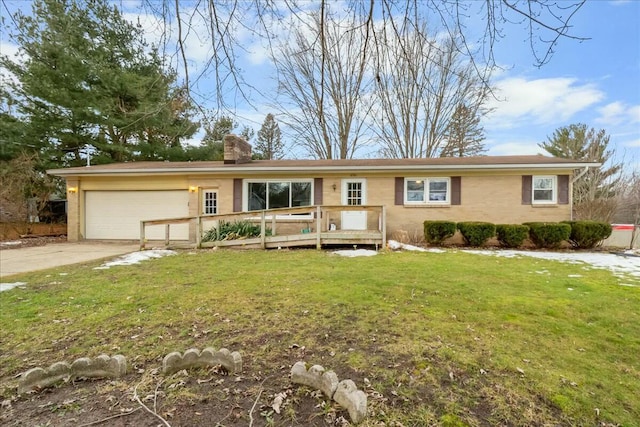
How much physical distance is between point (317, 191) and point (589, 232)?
857cm

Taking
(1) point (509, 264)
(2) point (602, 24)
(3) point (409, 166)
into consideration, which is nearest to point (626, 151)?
(3) point (409, 166)

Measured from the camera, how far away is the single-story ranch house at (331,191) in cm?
1069

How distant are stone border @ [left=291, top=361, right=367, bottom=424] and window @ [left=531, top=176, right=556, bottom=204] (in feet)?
36.9

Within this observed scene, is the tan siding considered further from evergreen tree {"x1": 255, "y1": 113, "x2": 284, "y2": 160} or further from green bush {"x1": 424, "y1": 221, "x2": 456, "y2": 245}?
evergreen tree {"x1": 255, "y1": 113, "x2": 284, "y2": 160}

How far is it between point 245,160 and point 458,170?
8.30m

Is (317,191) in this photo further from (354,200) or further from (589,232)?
(589,232)

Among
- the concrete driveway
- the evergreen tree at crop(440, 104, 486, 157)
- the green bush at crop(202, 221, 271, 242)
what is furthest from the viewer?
the evergreen tree at crop(440, 104, 486, 157)

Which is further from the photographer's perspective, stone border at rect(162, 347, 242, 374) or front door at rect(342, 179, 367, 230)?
front door at rect(342, 179, 367, 230)

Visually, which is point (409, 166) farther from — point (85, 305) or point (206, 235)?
point (85, 305)

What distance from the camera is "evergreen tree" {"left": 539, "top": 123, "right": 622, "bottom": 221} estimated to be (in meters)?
17.9

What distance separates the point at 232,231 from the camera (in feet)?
34.4

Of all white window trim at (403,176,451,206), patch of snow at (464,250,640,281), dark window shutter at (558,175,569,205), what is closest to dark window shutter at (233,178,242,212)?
A: white window trim at (403,176,451,206)

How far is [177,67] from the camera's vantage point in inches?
98.7

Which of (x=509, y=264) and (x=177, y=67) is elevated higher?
(x=177, y=67)
